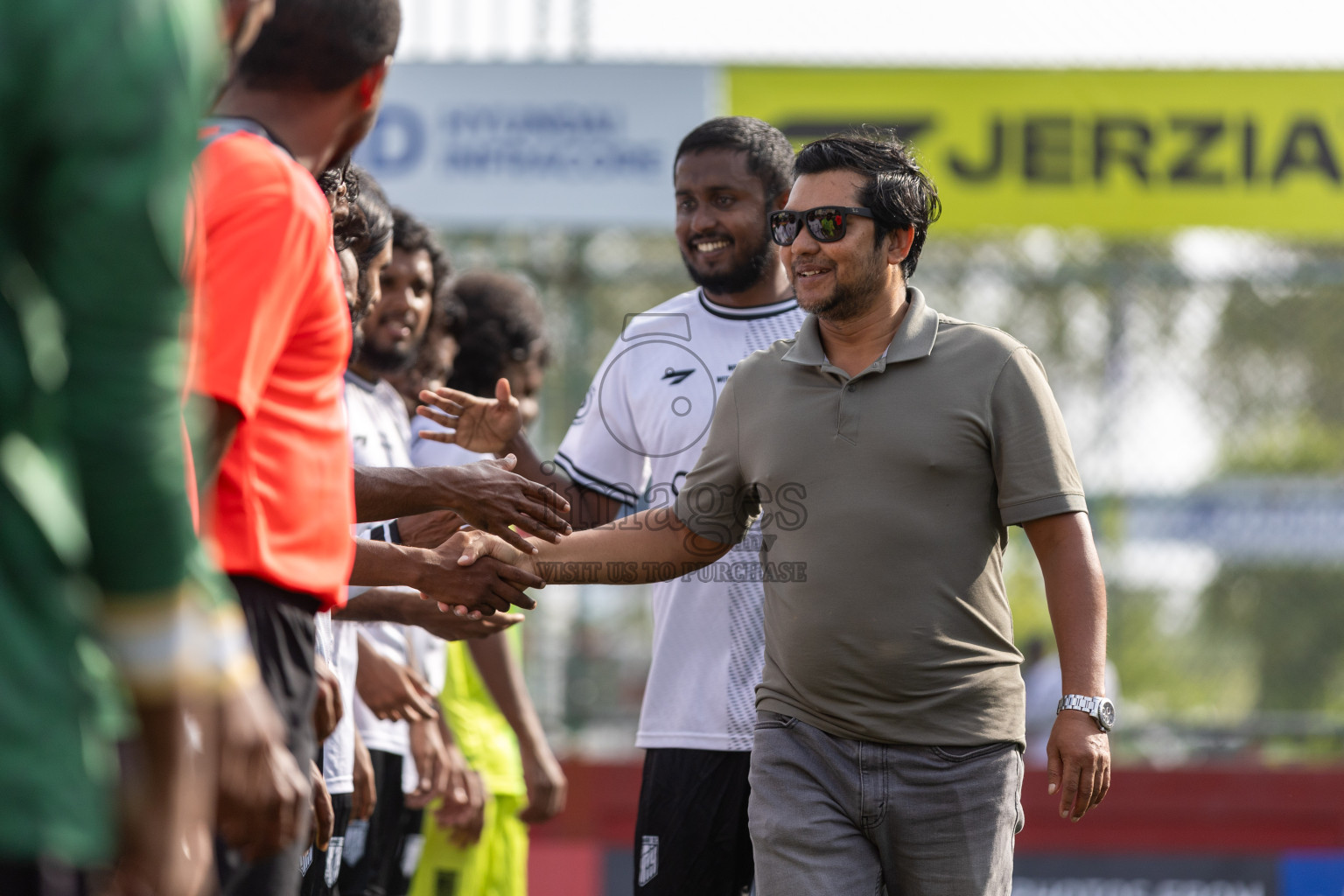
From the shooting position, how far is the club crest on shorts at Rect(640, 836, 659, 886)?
4.14m

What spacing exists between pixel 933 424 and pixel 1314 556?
17.4ft

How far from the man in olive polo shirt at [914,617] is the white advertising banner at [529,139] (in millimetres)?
4528

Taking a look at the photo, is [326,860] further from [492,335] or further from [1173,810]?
[1173,810]

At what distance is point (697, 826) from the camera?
4.07 metres

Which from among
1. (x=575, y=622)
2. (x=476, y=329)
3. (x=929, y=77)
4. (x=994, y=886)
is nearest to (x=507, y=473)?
(x=994, y=886)

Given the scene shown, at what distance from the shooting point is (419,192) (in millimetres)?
7949

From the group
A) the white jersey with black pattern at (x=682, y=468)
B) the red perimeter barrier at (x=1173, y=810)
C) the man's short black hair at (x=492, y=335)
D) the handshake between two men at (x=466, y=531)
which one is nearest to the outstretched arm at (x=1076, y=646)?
the white jersey with black pattern at (x=682, y=468)

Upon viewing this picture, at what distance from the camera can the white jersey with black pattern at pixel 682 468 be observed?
4.11 m

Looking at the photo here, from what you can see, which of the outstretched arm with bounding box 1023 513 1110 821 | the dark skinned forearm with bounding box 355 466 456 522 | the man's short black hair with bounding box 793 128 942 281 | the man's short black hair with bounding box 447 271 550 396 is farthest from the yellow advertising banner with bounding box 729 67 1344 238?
the dark skinned forearm with bounding box 355 466 456 522

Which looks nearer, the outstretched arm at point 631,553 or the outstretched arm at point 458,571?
the outstretched arm at point 458,571

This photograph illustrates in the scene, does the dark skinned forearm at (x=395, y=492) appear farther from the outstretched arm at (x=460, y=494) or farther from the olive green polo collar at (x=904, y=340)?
the olive green polo collar at (x=904, y=340)

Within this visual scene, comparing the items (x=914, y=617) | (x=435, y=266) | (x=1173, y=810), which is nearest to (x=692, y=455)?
(x=914, y=617)

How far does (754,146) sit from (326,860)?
242cm

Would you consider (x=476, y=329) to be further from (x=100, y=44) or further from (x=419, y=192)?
(x=100, y=44)
